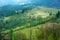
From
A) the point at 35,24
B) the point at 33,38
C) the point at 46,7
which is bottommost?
the point at 33,38

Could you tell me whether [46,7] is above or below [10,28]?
above

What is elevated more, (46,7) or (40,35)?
(46,7)

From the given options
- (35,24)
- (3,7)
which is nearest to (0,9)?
(3,7)

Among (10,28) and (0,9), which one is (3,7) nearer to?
(0,9)

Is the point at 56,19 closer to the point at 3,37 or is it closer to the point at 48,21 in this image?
the point at 48,21

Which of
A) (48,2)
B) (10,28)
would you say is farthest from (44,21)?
(10,28)

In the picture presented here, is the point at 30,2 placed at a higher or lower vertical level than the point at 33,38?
higher

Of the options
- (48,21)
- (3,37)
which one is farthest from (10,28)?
(48,21)

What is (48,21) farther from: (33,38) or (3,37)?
(3,37)
